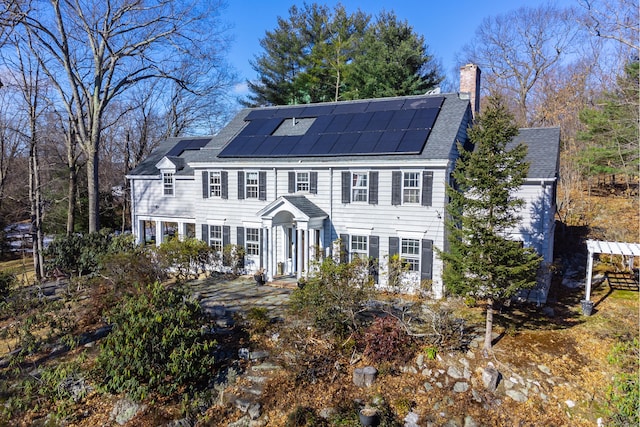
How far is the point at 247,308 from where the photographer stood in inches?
522

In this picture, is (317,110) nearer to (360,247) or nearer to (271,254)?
(271,254)

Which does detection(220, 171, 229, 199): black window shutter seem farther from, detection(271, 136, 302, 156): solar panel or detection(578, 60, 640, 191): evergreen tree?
detection(578, 60, 640, 191): evergreen tree

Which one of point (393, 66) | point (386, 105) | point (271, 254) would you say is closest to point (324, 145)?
point (386, 105)

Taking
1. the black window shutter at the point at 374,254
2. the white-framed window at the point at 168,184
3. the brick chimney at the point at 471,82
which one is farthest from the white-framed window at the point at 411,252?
the white-framed window at the point at 168,184

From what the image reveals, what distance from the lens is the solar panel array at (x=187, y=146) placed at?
21.8 metres

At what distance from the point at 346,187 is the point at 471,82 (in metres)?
8.32

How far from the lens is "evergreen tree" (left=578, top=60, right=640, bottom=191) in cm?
2091

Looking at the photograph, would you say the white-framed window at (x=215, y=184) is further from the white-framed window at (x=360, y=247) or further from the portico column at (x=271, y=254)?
the white-framed window at (x=360, y=247)

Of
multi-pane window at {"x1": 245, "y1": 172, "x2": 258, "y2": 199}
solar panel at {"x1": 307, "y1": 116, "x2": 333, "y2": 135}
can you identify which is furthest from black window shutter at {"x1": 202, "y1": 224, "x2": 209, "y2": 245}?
solar panel at {"x1": 307, "y1": 116, "x2": 333, "y2": 135}

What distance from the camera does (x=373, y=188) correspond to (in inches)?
601

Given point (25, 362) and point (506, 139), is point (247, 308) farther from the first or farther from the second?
point (506, 139)

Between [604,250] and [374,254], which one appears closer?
[604,250]

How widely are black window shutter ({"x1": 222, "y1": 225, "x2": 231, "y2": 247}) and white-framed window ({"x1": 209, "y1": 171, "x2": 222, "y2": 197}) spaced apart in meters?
1.57

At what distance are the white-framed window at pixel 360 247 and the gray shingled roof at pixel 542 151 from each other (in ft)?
21.0
